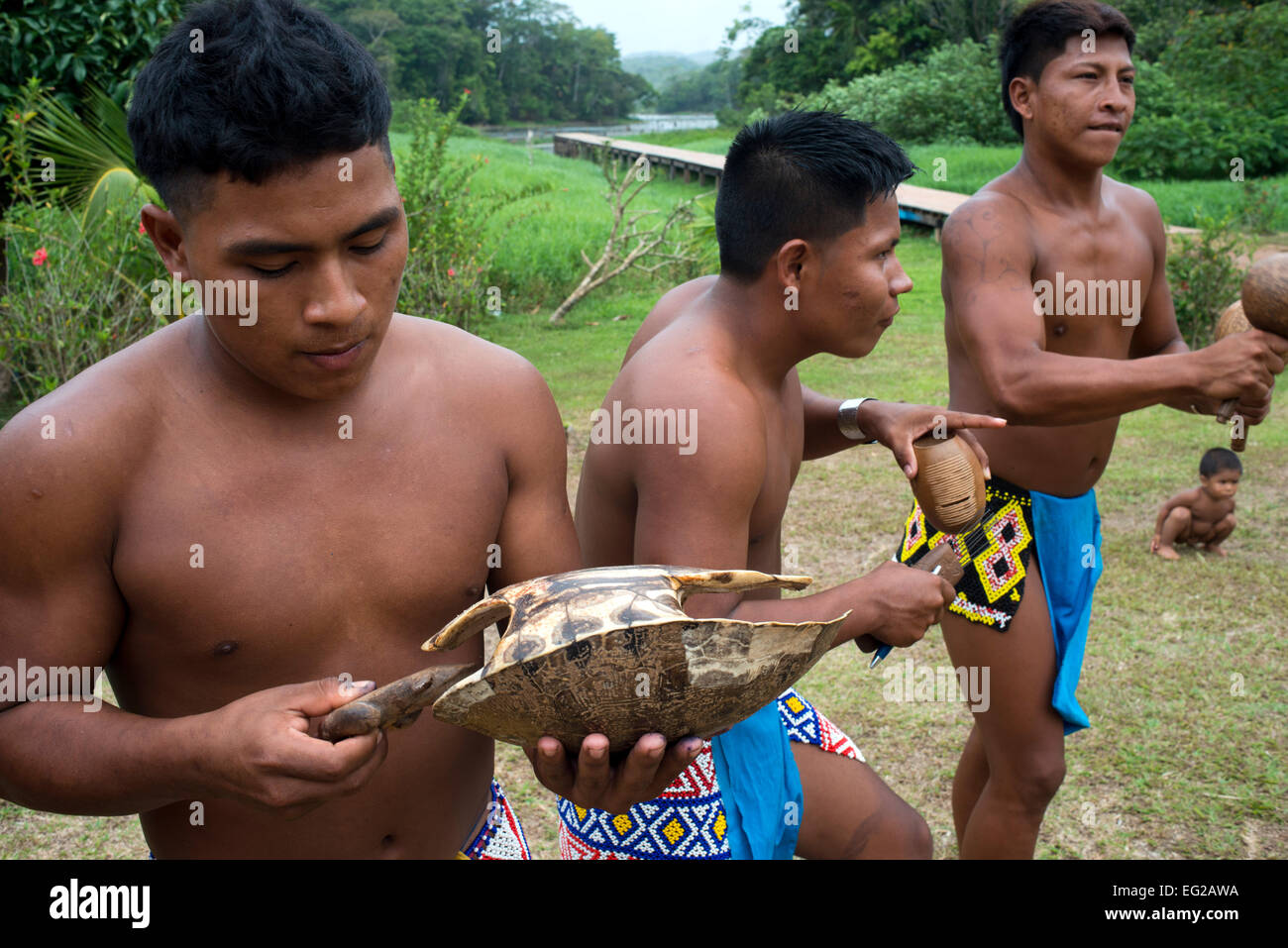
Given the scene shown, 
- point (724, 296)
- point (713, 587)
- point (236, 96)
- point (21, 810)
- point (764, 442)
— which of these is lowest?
point (21, 810)

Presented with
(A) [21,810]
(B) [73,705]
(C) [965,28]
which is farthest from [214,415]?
(C) [965,28]

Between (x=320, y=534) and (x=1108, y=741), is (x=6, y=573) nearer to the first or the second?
(x=320, y=534)

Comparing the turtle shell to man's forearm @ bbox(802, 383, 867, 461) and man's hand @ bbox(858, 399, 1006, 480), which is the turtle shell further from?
man's forearm @ bbox(802, 383, 867, 461)

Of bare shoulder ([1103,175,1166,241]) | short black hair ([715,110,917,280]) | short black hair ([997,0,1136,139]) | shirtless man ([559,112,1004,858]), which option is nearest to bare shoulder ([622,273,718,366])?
shirtless man ([559,112,1004,858])

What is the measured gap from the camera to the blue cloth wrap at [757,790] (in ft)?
6.96

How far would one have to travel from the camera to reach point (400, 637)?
1702 mm

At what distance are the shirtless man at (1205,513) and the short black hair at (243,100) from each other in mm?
4995

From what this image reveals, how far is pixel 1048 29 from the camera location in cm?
306

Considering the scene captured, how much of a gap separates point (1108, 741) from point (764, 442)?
2553 millimetres

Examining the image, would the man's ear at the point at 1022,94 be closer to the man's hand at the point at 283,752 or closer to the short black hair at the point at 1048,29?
the short black hair at the point at 1048,29

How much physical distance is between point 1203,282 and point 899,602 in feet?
26.4

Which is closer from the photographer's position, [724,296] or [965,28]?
[724,296]

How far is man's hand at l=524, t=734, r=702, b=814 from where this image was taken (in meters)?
1.50

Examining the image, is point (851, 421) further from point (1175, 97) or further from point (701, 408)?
point (1175, 97)
